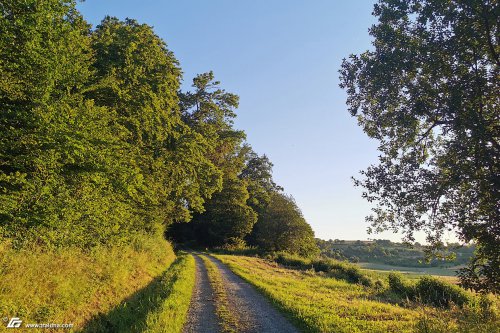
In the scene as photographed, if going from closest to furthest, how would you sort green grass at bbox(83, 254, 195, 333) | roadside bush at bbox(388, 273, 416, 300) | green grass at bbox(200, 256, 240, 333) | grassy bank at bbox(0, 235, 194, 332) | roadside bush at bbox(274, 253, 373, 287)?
grassy bank at bbox(0, 235, 194, 332) → green grass at bbox(83, 254, 195, 333) → green grass at bbox(200, 256, 240, 333) → roadside bush at bbox(388, 273, 416, 300) → roadside bush at bbox(274, 253, 373, 287)

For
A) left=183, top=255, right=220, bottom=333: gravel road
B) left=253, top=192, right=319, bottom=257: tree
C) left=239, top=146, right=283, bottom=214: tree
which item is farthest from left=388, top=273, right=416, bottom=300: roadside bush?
left=239, top=146, right=283, bottom=214: tree

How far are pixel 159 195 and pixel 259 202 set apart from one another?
161 feet

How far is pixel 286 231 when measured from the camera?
208 feet

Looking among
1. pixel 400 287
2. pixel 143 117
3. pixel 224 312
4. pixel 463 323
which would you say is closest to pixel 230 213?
pixel 400 287

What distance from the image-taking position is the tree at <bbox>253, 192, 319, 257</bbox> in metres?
63.1

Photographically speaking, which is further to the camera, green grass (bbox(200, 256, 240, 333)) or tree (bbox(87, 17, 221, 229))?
tree (bbox(87, 17, 221, 229))

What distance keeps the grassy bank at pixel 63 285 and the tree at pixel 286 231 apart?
47.7 meters

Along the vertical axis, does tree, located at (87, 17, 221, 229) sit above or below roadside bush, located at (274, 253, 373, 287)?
above

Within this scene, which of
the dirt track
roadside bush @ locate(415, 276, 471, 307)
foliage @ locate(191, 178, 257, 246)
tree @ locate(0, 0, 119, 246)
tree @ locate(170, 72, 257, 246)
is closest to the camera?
the dirt track

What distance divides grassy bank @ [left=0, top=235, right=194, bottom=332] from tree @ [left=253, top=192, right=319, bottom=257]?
156 feet

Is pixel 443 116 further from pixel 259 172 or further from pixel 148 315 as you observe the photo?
pixel 259 172

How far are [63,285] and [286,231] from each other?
179 feet

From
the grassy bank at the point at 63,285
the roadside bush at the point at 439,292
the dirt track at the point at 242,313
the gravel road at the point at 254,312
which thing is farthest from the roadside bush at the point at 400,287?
the grassy bank at the point at 63,285

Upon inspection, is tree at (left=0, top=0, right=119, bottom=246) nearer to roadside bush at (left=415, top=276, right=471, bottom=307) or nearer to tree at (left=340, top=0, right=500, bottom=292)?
tree at (left=340, top=0, right=500, bottom=292)
